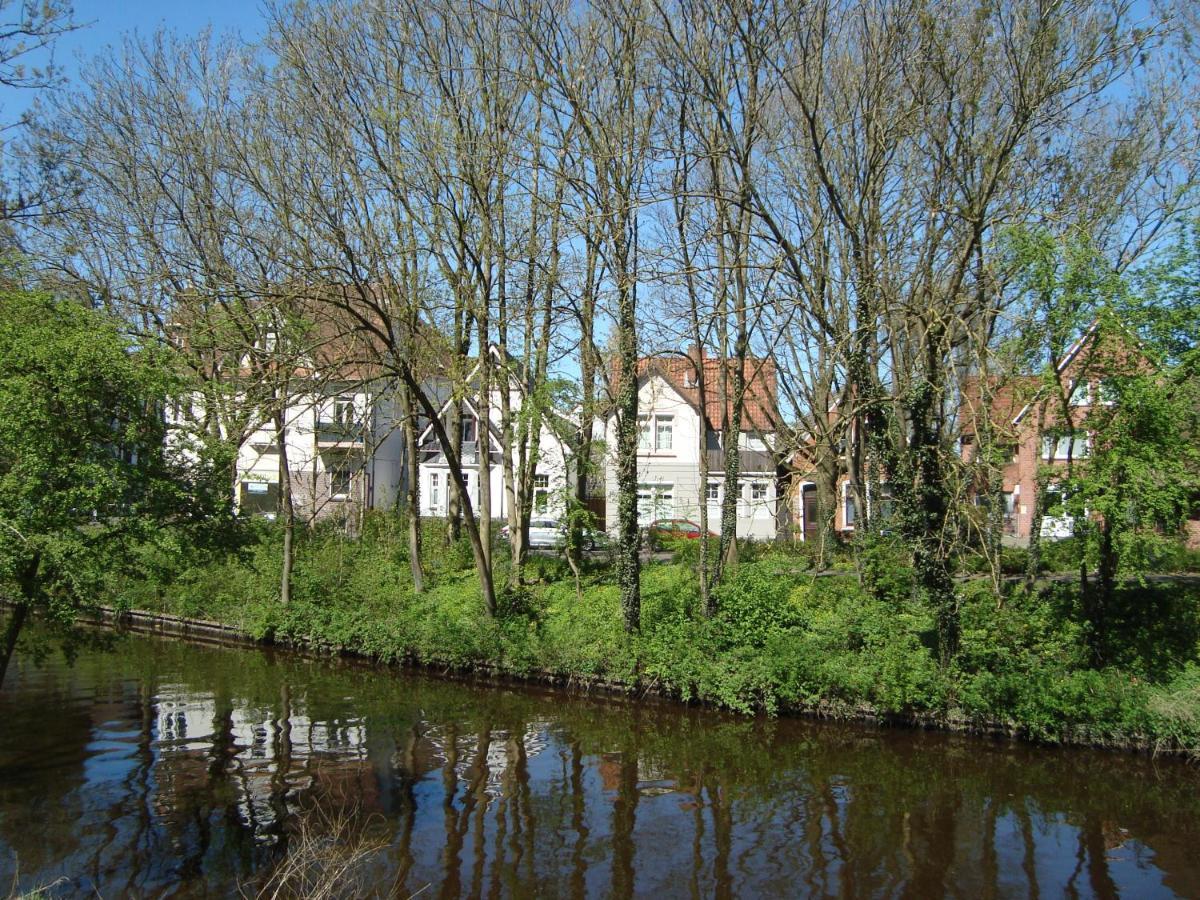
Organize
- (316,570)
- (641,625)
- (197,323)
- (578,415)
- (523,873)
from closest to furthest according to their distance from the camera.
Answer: (523,873) → (197,323) → (641,625) → (578,415) → (316,570)

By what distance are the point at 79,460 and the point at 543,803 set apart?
20.8ft

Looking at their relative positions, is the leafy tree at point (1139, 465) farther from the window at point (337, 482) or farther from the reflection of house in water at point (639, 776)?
the window at point (337, 482)

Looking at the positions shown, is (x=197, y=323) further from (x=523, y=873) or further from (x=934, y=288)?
(x=934, y=288)

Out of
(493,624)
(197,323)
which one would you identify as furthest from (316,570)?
(197,323)

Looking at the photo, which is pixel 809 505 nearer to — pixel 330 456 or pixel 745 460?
pixel 745 460

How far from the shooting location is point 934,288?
13562 mm

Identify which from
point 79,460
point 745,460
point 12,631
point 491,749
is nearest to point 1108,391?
point 491,749

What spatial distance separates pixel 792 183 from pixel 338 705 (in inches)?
524

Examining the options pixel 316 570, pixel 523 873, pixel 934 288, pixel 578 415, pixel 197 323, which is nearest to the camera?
pixel 523 873

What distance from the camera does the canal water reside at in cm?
862

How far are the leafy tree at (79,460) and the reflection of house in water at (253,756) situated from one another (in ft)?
8.60

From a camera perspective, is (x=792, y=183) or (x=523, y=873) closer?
(x=523, y=873)

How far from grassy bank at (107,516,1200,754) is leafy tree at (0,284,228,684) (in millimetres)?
1059

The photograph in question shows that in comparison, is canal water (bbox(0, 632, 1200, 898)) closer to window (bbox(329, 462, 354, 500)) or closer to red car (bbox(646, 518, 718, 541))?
window (bbox(329, 462, 354, 500))
